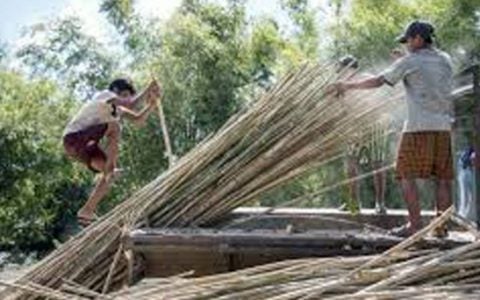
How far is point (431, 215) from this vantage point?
6.04 meters

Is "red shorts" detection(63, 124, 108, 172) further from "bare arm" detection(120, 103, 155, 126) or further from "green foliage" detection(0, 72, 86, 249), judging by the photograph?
"green foliage" detection(0, 72, 86, 249)

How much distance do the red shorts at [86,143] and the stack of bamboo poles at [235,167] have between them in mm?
1850

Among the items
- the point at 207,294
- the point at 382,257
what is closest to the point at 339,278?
the point at 382,257

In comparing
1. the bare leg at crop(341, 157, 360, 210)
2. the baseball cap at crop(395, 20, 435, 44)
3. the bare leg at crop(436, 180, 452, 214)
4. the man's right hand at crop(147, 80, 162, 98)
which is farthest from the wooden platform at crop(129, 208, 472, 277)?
the man's right hand at crop(147, 80, 162, 98)

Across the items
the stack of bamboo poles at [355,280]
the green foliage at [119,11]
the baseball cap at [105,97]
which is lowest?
the stack of bamboo poles at [355,280]

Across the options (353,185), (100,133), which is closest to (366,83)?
(353,185)

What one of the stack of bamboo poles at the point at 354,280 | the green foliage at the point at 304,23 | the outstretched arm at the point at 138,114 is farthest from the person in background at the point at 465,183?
the green foliage at the point at 304,23

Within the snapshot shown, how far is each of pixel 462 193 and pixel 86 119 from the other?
2.70m

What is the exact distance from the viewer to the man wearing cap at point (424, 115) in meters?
5.33

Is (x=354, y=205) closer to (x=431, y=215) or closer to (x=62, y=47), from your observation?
(x=431, y=215)

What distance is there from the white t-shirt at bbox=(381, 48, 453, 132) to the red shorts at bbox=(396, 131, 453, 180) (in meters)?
0.05

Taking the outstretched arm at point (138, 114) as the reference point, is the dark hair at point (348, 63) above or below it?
above

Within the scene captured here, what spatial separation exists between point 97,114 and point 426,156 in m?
2.49

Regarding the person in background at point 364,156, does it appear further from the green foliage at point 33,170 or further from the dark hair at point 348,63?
the green foliage at point 33,170
